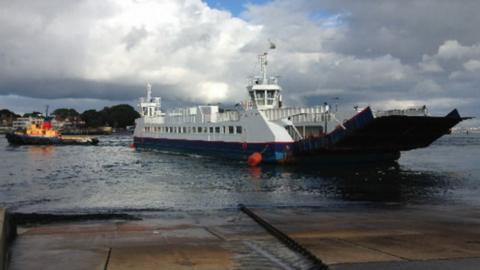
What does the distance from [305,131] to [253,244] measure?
35823 mm

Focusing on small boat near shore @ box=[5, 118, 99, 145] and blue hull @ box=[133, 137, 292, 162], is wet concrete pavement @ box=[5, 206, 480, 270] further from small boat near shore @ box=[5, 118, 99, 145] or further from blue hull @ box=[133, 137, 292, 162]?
small boat near shore @ box=[5, 118, 99, 145]

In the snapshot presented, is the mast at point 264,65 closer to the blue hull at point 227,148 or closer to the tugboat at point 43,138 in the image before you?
the blue hull at point 227,148

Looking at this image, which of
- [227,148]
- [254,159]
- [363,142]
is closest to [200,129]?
[227,148]

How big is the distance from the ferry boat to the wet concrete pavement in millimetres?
24228

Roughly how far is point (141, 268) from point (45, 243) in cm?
315

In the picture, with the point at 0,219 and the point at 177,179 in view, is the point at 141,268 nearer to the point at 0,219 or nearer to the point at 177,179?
the point at 0,219

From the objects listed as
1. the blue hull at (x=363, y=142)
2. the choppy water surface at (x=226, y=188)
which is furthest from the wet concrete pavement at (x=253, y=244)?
the blue hull at (x=363, y=142)

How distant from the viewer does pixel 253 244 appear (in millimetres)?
9727

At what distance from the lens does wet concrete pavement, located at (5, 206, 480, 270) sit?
26.7 feet

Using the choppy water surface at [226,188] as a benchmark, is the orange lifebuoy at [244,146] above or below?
above

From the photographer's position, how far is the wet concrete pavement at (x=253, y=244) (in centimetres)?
813

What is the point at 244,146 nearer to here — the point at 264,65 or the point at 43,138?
the point at 264,65

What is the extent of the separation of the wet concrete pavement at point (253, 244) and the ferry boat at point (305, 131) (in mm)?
24228

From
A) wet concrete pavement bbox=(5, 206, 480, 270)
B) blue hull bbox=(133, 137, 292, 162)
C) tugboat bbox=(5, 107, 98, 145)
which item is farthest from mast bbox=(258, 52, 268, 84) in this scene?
tugboat bbox=(5, 107, 98, 145)
